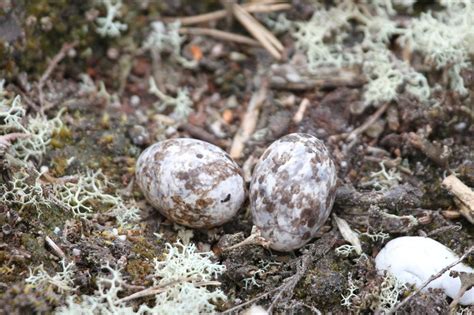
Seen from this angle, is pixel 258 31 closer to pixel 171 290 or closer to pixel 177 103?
pixel 177 103

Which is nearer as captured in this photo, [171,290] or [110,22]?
[171,290]

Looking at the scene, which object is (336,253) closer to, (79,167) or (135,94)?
(79,167)

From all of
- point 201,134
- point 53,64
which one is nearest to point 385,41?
point 201,134

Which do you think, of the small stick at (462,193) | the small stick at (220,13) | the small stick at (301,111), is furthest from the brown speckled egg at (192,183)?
the small stick at (220,13)

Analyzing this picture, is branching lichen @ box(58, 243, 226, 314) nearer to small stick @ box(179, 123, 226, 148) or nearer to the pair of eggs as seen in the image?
the pair of eggs

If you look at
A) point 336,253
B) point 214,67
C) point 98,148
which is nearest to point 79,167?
point 98,148
